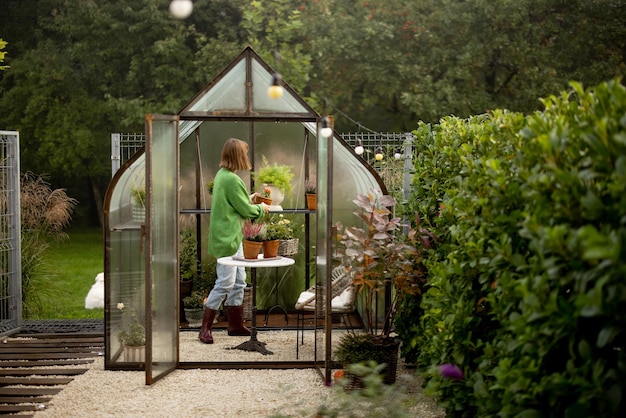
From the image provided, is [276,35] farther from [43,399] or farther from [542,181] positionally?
[542,181]

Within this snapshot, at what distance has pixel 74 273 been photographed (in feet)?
53.9

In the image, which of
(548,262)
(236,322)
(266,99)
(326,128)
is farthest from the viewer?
(236,322)

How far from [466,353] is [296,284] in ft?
18.2

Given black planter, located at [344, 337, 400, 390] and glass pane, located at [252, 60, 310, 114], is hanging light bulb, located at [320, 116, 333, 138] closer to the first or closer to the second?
glass pane, located at [252, 60, 310, 114]

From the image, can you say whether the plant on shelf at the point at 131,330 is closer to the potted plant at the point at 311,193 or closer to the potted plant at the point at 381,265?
the potted plant at the point at 381,265

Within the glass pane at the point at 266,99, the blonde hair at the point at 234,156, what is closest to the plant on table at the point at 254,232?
the blonde hair at the point at 234,156

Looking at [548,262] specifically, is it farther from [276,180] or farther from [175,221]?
[276,180]

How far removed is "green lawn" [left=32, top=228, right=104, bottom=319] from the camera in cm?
1195

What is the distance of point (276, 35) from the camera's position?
18062 mm

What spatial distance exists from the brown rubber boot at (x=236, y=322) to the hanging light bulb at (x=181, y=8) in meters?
12.4

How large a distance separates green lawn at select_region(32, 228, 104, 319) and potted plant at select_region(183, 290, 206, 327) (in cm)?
185

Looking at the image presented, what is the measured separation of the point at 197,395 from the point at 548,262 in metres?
4.26

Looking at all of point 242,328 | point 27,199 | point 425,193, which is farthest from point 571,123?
point 27,199

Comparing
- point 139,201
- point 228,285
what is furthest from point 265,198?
point 139,201
